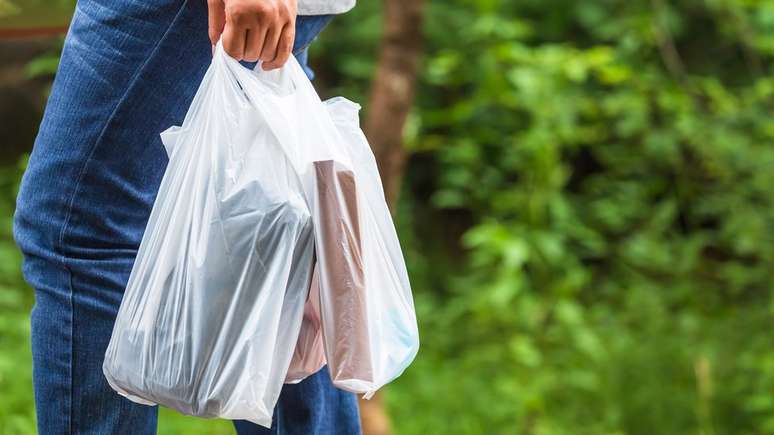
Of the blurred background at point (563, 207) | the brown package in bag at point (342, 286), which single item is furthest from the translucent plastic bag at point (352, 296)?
the blurred background at point (563, 207)

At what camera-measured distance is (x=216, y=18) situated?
4.27ft

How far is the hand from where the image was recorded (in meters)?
1.24

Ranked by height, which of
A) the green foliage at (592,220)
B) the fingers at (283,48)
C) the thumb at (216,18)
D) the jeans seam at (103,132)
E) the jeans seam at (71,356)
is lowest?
the green foliage at (592,220)

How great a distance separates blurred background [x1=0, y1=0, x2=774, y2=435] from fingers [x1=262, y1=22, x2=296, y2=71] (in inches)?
58.6

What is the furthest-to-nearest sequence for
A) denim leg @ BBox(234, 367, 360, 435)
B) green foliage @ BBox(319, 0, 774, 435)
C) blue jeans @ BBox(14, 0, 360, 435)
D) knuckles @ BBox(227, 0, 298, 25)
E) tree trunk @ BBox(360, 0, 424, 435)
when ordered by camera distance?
green foliage @ BBox(319, 0, 774, 435) → tree trunk @ BBox(360, 0, 424, 435) → denim leg @ BBox(234, 367, 360, 435) → blue jeans @ BBox(14, 0, 360, 435) → knuckles @ BBox(227, 0, 298, 25)

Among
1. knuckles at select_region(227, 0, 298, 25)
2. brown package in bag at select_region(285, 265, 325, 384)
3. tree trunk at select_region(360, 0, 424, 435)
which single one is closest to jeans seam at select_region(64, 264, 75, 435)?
brown package in bag at select_region(285, 265, 325, 384)

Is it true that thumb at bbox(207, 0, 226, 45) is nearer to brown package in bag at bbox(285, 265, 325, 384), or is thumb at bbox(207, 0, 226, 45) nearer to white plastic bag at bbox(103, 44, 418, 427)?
white plastic bag at bbox(103, 44, 418, 427)

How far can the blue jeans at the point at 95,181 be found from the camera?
134 centimetres

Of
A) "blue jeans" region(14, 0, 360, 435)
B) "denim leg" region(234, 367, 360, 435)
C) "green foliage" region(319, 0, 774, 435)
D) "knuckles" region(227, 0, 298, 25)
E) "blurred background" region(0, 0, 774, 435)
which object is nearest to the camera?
"knuckles" region(227, 0, 298, 25)


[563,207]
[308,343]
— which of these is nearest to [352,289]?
[308,343]

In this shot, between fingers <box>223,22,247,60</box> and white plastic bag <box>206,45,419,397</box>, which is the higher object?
fingers <box>223,22,247,60</box>

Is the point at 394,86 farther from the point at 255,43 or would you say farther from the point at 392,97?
the point at 255,43

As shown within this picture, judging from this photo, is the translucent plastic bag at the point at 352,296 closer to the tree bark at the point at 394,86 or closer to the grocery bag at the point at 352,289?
the grocery bag at the point at 352,289

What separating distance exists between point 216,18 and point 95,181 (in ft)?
0.84
